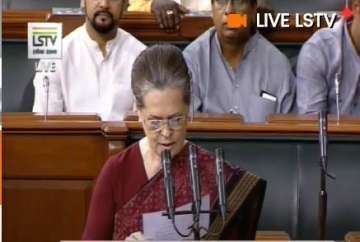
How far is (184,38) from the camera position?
4.46m

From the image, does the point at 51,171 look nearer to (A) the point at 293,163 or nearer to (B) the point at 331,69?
(A) the point at 293,163

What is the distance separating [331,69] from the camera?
13.3ft

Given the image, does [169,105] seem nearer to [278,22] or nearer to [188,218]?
[188,218]

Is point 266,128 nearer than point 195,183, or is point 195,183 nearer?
point 195,183

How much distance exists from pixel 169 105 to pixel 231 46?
1.85 metres

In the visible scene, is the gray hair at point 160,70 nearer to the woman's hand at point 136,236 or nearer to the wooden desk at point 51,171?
the woman's hand at point 136,236

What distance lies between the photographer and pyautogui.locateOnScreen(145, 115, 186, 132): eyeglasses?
2330 millimetres

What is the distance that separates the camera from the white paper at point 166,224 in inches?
89.3

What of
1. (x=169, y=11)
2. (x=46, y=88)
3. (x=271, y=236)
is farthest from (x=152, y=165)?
(x=169, y=11)

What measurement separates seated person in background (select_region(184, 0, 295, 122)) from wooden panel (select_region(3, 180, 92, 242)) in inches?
28.7

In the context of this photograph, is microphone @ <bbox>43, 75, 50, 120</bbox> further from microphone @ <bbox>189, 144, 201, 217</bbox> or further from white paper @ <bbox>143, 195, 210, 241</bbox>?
microphone @ <bbox>189, 144, 201, 217</bbox>

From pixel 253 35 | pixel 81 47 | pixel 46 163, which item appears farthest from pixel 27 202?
pixel 253 35

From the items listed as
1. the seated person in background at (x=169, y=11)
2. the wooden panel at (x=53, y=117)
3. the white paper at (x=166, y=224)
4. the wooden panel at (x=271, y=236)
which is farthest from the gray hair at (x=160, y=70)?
the seated person in background at (x=169, y=11)

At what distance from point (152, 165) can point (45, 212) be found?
45.4 inches
